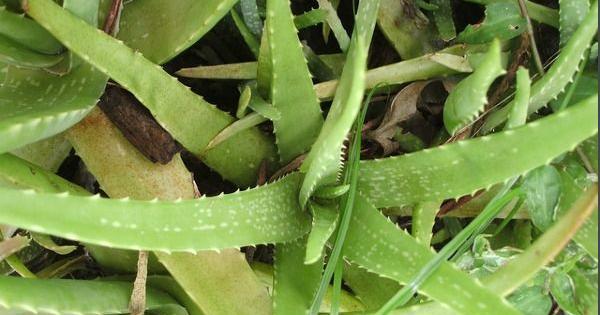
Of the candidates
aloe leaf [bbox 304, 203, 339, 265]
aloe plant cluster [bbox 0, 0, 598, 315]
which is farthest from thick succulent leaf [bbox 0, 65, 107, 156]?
aloe leaf [bbox 304, 203, 339, 265]

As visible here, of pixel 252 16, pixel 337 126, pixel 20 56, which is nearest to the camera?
pixel 337 126

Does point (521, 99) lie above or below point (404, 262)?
above

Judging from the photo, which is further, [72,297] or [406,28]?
[406,28]

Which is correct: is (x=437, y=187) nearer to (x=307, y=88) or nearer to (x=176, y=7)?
(x=307, y=88)

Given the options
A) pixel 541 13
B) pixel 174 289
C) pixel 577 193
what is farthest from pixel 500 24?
pixel 174 289

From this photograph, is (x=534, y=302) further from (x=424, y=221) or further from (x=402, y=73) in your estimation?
(x=402, y=73)

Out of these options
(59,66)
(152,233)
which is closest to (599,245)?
(152,233)

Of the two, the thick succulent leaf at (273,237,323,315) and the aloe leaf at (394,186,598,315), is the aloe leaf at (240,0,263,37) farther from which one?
the aloe leaf at (394,186,598,315)

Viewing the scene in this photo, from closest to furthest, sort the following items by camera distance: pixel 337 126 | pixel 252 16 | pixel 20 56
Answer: pixel 337 126, pixel 20 56, pixel 252 16
